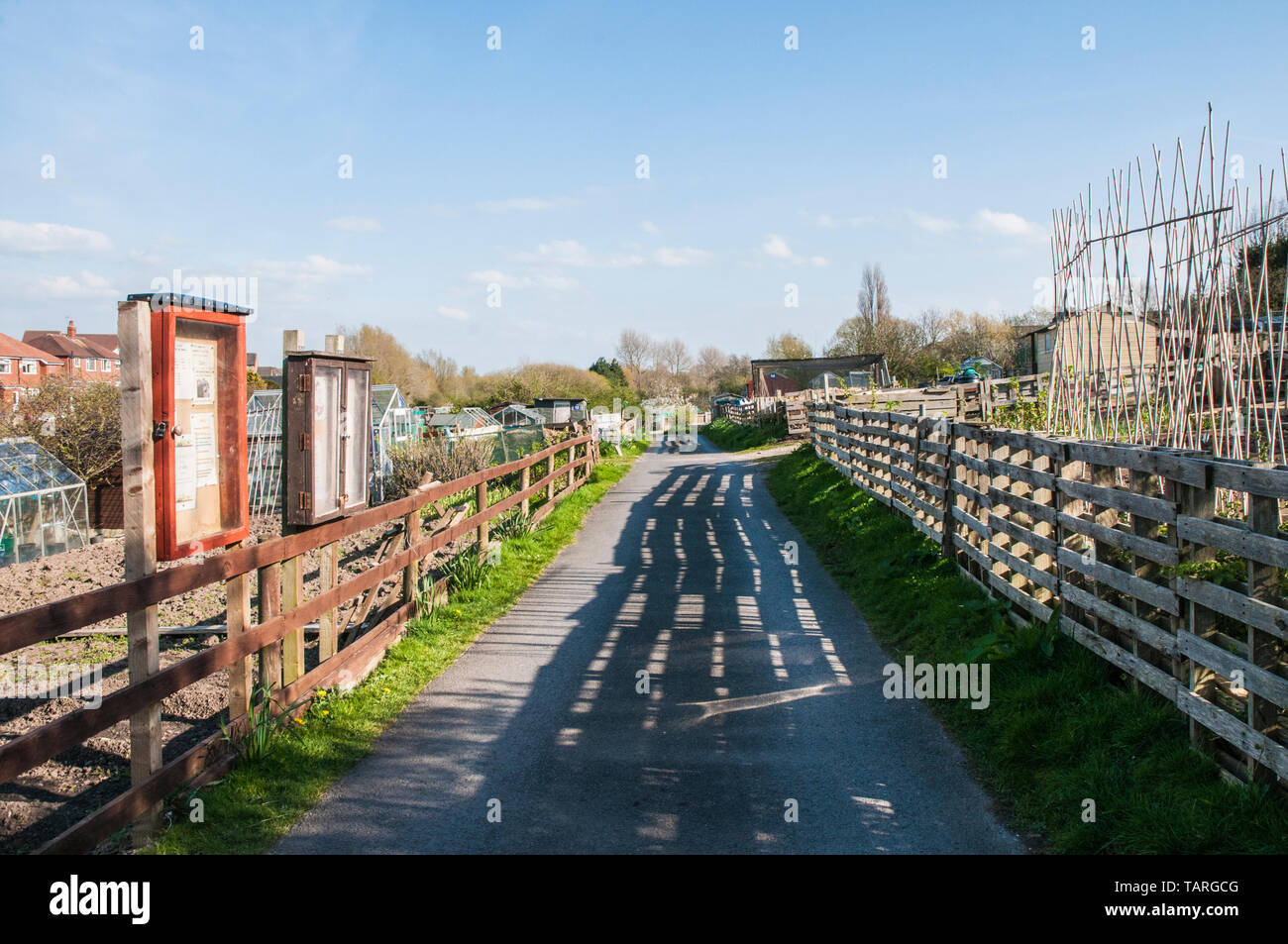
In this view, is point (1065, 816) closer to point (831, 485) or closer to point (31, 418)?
point (831, 485)

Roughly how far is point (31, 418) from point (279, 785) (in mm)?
19997

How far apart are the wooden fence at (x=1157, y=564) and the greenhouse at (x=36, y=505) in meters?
13.8

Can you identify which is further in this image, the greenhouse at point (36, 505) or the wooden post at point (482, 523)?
the greenhouse at point (36, 505)

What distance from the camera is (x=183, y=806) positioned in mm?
4180

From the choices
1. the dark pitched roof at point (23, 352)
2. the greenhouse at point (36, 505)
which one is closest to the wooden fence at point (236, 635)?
the greenhouse at point (36, 505)

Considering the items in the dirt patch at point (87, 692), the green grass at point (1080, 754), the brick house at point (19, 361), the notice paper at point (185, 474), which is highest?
the brick house at point (19, 361)

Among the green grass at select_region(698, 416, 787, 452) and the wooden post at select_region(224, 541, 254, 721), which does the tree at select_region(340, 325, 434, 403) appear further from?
the wooden post at select_region(224, 541, 254, 721)

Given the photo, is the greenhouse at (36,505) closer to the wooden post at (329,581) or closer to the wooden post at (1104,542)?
the wooden post at (329,581)

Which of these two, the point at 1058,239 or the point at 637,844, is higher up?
the point at 1058,239

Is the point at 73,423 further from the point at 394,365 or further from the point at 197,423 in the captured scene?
the point at 394,365

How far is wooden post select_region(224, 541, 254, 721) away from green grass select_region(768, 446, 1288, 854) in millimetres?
3973

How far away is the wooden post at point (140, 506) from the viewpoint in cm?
405

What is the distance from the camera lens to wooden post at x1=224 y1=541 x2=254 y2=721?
4.81 m
